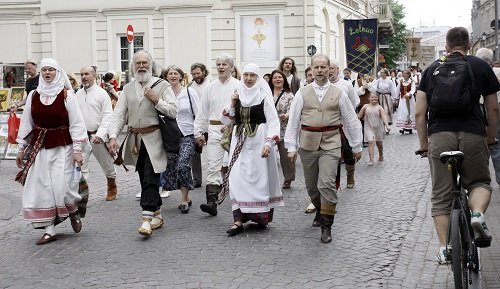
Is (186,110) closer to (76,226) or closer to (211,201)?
(211,201)

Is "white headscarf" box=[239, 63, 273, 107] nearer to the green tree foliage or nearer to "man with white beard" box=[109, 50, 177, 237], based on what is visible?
"man with white beard" box=[109, 50, 177, 237]

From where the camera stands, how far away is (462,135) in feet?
20.4

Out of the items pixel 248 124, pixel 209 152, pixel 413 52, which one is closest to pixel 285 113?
pixel 209 152

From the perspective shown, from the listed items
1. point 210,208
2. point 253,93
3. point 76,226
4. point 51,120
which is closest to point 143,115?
point 51,120

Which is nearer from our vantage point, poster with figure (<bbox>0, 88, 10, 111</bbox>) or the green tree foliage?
poster with figure (<bbox>0, 88, 10, 111</bbox>)

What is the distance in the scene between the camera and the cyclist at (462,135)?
6203 mm

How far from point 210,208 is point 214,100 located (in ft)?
4.92

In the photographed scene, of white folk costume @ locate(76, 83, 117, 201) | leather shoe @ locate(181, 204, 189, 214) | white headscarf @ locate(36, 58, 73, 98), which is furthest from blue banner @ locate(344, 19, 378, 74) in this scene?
white headscarf @ locate(36, 58, 73, 98)

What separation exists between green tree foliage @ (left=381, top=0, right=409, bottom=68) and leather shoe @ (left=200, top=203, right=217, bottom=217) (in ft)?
176

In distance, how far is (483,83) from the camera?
618 cm

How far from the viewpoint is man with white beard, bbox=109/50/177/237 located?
8.75 metres

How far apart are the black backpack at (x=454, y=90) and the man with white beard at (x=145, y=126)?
3.48 metres

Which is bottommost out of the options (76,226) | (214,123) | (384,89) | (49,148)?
(76,226)

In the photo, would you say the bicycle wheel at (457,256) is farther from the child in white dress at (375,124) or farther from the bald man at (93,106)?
the child in white dress at (375,124)
